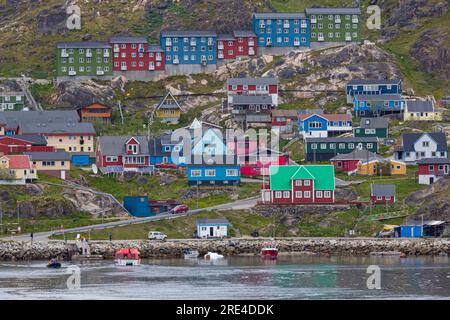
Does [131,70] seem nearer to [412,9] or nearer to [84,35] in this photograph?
[84,35]

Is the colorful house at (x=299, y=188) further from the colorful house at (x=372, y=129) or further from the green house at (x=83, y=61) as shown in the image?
the green house at (x=83, y=61)

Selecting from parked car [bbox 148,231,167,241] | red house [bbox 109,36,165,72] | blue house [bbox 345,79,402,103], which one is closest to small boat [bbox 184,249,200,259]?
parked car [bbox 148,231,167,241]

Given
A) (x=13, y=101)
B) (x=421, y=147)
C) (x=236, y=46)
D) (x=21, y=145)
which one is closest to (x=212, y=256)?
(x=21, y=145)

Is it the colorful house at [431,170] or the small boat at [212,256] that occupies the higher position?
the colorful house at [431,170]

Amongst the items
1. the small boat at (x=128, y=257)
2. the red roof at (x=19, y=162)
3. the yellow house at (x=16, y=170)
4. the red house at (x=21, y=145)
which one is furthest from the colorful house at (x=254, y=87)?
the small boat at (x=128, y=257)

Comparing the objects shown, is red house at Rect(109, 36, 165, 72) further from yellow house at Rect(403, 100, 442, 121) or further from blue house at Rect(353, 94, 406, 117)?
yellow house at Rect(403, 100, 442, 121)
